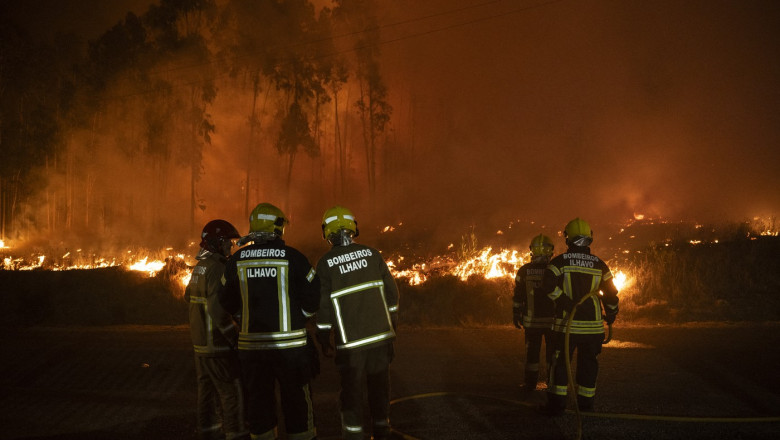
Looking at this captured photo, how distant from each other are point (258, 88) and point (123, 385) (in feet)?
94.2

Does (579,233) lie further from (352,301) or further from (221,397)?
(221,397)

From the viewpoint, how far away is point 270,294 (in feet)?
13.3

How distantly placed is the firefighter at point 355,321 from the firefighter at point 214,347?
1032 mm

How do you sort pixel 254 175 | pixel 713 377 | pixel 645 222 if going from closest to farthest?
pixel 713 377 < pixel 645 222 < pixel 254 175

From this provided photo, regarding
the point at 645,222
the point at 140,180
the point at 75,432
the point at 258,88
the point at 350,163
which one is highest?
the point at 258,88

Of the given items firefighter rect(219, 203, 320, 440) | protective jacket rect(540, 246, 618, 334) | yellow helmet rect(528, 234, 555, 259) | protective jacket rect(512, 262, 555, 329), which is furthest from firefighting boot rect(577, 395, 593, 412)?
firefighter rect(219, 203, 320, 440)

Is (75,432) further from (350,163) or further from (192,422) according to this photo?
(350,163)

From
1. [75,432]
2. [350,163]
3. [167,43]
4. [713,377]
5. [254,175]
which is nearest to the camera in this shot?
[75,432]

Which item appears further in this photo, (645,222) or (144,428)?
(645,222)

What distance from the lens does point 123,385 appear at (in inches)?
288

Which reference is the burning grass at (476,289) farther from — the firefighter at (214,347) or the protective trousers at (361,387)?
the firefighter at (214,347)

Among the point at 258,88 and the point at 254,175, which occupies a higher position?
the point at 258,88

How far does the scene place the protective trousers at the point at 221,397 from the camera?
4613 mm

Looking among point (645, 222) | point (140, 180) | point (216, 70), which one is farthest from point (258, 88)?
point (645, 222)
